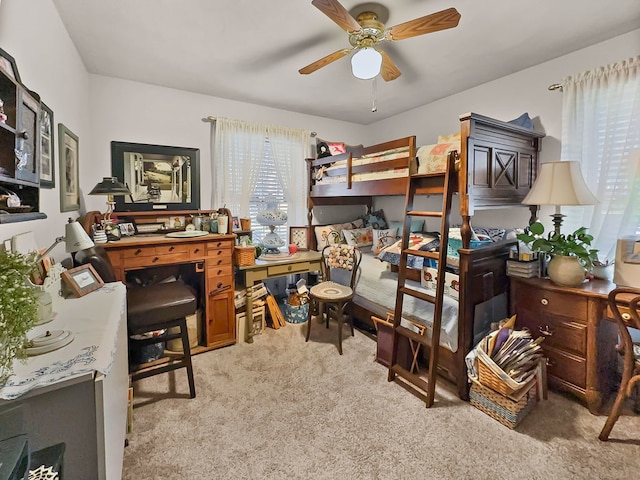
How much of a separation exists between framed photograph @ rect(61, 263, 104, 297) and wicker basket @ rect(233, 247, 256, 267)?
4.26ft

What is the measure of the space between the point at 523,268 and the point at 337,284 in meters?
1.61

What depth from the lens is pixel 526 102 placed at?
2.74 m

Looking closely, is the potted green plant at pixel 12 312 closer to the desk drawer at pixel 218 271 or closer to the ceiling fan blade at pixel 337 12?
the ceiling fan blade at pixel 337 12

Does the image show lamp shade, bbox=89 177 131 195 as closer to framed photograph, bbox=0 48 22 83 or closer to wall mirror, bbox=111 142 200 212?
wall mirror, bbox=111 142 200 212

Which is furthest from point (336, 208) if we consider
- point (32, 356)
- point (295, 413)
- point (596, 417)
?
point (32, 356)

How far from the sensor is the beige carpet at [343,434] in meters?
1.56

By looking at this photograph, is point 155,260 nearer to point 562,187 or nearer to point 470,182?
point 470,182

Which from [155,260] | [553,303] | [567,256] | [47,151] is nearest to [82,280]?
[47,151]

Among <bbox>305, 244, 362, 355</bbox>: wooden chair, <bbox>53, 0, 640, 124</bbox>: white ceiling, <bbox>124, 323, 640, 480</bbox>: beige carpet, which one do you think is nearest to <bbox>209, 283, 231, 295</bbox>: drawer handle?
<bbox>124, 323, 640, 480</bbox>: beige carpet

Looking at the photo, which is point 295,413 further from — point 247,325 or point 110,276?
point 110,276

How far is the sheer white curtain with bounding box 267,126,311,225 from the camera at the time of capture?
12.2 feet

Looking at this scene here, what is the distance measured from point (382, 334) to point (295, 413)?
952 mm

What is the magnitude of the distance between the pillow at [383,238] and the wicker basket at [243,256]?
1.47 metres

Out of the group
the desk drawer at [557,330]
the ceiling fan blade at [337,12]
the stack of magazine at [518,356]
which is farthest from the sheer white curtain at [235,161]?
the desk drawer at [557,330]
